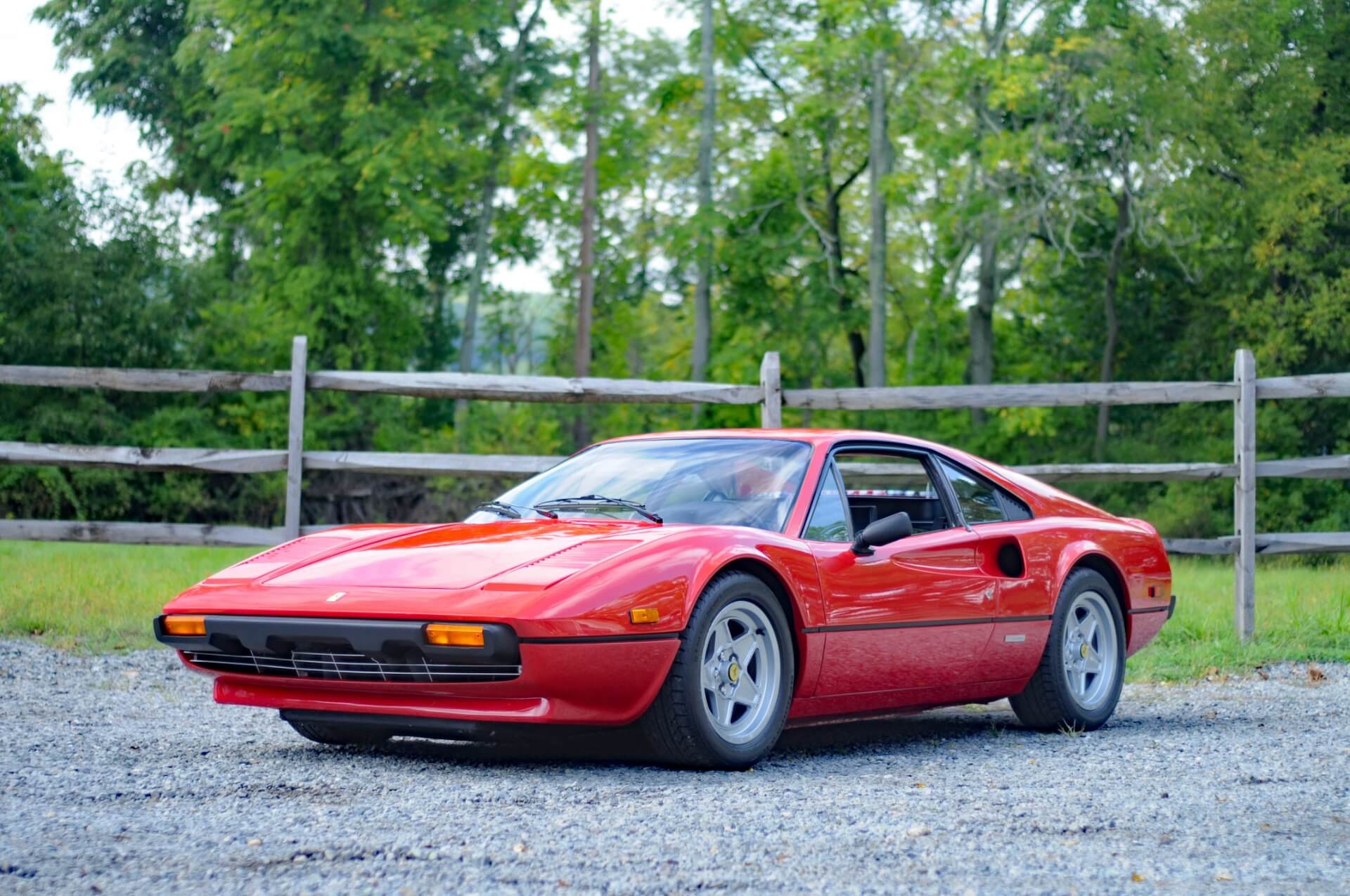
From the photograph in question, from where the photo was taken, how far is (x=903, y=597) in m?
5.68

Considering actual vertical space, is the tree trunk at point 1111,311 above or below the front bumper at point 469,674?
above

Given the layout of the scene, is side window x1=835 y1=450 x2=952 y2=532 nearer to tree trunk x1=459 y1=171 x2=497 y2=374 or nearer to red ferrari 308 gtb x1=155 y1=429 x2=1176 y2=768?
red ferrari 308 gtb x1=155 y1=429 x2=1176 y2=768

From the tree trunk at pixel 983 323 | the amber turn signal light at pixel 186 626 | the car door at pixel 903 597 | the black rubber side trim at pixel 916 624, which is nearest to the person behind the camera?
the amber turn signal light at pixel 186 626

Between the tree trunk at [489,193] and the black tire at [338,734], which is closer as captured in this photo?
the black tire at [338,734]

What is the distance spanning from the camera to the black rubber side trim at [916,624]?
5.31m

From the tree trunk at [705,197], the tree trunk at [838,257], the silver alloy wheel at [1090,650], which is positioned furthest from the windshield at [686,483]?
the tree trunk at [838,257]

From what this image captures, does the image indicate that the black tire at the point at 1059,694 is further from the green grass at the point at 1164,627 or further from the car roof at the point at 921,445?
the green grass at the point at 1164,627

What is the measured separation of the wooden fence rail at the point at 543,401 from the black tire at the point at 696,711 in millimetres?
4158

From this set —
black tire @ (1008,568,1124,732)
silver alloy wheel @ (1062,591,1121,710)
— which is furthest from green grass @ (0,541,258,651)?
silver alloy wheel @ (1062,591,1121,710)

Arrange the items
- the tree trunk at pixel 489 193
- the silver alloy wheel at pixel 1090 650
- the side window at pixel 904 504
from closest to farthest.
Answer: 1. the side window at pixel 904 504
2. the silver alloy wheel at pixel 1090 650
3. the tree trunk at pixel 489 193

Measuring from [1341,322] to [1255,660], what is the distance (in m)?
21.0

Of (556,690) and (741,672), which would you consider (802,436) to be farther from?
(556,690)

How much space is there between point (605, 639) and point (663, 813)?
675mm

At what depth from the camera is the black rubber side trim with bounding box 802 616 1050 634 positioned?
209 inches
